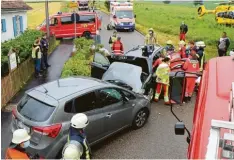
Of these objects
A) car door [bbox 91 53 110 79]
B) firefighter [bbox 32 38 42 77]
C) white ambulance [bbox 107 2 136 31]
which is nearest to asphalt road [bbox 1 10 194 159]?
car door [bbox 91 53 110 79]

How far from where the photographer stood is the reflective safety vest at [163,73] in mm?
10328

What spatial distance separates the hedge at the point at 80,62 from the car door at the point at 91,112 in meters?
4.16

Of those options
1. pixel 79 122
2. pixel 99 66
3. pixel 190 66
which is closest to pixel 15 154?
pixel 79 122

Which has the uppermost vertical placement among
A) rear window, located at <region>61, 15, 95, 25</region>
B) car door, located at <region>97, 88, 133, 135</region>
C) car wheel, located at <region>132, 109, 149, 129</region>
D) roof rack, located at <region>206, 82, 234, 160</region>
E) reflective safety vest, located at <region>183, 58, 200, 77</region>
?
roof rack, located at <region>206, 82, 234, 160</region>

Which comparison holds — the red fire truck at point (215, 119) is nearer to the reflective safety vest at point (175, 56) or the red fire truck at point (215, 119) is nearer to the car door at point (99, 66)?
the car door at point (99, 66)

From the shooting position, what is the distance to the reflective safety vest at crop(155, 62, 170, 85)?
10328 mm

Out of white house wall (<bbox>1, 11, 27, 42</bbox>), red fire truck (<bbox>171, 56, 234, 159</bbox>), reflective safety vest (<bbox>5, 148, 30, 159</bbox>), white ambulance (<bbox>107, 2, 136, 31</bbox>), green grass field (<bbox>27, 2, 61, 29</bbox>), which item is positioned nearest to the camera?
red fire truck (<bbox>171, 56, 234, 159</bbox>)

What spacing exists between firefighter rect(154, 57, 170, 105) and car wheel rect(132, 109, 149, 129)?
177 cm

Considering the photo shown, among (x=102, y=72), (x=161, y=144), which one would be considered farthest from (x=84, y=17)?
(x=161, y=144)

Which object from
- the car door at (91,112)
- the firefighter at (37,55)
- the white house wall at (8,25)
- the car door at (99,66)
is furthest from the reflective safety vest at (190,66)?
the white house wall at (8,25)

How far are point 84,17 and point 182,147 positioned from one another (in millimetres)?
19658

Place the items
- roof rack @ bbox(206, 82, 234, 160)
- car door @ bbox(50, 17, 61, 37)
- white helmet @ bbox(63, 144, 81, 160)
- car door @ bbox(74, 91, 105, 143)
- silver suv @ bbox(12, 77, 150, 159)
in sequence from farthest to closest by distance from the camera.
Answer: car door @ bbox(50, 17, 61, 37) → car door @ bbox(74, 91, 105, 143) → silver suv @ bbox(12, 77, 150, 159) → white helmet @ bbox(63, 144, 81, 160) → roof rack @ bbox(206, 82, 234, 160)

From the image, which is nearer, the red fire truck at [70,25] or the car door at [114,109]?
the car door at [114,109]

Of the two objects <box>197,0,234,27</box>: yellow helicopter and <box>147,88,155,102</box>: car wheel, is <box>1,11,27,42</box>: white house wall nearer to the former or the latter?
<box>147,88,155,102</box>: car wheel
